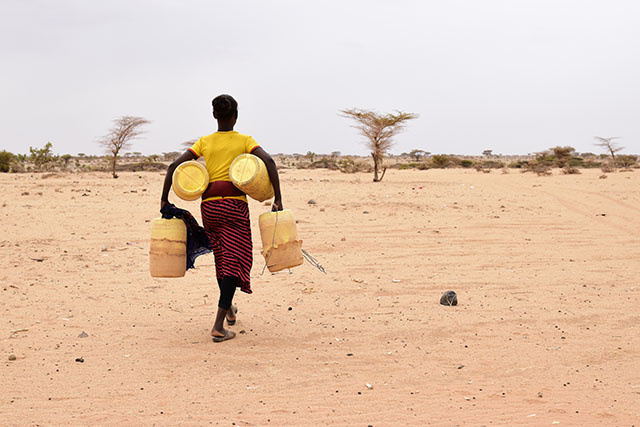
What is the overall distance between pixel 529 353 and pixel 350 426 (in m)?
1.84

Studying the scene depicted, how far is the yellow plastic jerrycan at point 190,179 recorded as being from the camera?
4.67 meters

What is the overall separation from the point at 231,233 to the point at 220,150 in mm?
677

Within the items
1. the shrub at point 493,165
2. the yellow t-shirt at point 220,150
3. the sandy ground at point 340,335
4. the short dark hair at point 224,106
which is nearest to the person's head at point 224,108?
the short dark hair at point 224,106

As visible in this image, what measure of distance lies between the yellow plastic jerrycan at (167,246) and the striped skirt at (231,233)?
0.30m

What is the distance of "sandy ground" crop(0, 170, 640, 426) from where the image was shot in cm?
361

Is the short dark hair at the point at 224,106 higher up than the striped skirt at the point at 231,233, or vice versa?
the short dark hair at the point at 224,106

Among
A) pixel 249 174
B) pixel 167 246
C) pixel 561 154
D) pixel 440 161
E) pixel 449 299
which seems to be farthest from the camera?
pixel 440 161

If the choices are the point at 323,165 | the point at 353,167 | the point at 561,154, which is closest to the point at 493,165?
the point at 561,154

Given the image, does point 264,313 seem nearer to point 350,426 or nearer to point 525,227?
point 350,426

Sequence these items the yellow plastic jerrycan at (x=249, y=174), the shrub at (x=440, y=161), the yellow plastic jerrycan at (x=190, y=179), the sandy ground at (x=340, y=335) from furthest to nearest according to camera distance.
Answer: the shrub at (x=440, y=161), the yellow plastic jerrycan at (x=190, y=179), the yellow plastic jerrycan at (x=249, y=174), the sandy ground at (x=340, y=335)

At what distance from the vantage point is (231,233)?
4750mm

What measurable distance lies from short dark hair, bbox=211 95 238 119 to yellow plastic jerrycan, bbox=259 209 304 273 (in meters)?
0.88

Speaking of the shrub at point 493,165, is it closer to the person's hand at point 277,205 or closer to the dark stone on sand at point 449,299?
the dark stone on sand at point 449,299

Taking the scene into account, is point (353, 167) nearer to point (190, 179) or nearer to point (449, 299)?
point (449, 299)
